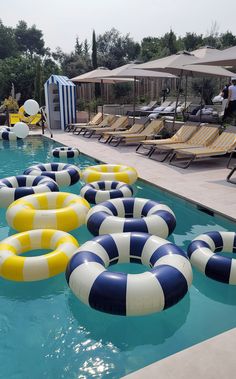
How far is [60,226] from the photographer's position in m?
4.57

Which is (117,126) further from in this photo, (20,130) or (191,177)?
(191,177)

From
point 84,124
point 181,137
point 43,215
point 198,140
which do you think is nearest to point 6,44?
point 84,124

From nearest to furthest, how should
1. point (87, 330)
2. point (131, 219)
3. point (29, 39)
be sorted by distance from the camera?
point (87, 330) → point (131, 219) → point (29, 39)

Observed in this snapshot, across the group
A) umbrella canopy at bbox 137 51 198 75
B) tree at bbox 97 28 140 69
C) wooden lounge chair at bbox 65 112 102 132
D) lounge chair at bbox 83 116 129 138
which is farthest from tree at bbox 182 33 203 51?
umbrella canopy at bbox 137 51 198 75

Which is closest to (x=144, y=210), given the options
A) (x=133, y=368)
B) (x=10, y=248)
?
(x=10, y=248)

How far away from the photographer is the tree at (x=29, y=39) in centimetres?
6175

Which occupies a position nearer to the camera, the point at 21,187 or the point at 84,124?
the point at 21,187

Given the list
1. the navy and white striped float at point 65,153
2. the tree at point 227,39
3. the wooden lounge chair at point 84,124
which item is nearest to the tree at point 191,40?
the tree at point 227,39

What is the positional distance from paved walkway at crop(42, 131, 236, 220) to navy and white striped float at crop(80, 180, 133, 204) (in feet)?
3.34

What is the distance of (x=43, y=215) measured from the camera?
179 inches

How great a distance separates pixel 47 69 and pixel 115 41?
22342 millimetres

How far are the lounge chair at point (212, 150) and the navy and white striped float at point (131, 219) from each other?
350 cm

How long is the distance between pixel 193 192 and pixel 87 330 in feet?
12.1

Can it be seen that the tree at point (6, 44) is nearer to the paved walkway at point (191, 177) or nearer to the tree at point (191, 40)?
the tree at point (191, 40)
